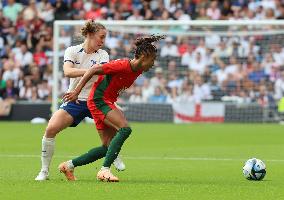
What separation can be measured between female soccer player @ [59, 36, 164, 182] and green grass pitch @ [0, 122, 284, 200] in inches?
17.4

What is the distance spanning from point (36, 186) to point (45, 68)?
1945 cm

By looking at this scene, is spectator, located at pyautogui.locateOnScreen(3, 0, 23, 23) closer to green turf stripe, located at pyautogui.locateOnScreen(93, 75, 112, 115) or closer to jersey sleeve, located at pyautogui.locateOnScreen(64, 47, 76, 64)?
jersey sleeve, located at pyautogui.locateOnScreen(64, 47, 76, 64)

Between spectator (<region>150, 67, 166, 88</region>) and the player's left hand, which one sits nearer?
the player's left hand

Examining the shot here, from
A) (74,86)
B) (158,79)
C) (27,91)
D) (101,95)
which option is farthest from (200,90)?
(101,95)

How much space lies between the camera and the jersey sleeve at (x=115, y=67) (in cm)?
1159

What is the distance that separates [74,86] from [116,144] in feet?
4.13

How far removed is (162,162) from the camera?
15578mm

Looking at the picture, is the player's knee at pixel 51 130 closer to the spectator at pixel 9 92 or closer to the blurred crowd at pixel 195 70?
the blurred crowd at pixel 195 70

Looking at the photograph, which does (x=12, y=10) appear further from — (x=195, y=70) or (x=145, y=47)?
(x=145, y=47)

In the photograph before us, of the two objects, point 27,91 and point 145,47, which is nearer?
point 145,47

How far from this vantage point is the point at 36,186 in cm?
1113

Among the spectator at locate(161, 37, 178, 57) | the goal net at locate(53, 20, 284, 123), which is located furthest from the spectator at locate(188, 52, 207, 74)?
the spectator at locate(161, 37, 178, 57)

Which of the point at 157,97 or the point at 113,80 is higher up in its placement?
the point at 113,80

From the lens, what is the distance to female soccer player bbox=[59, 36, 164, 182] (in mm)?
11586
